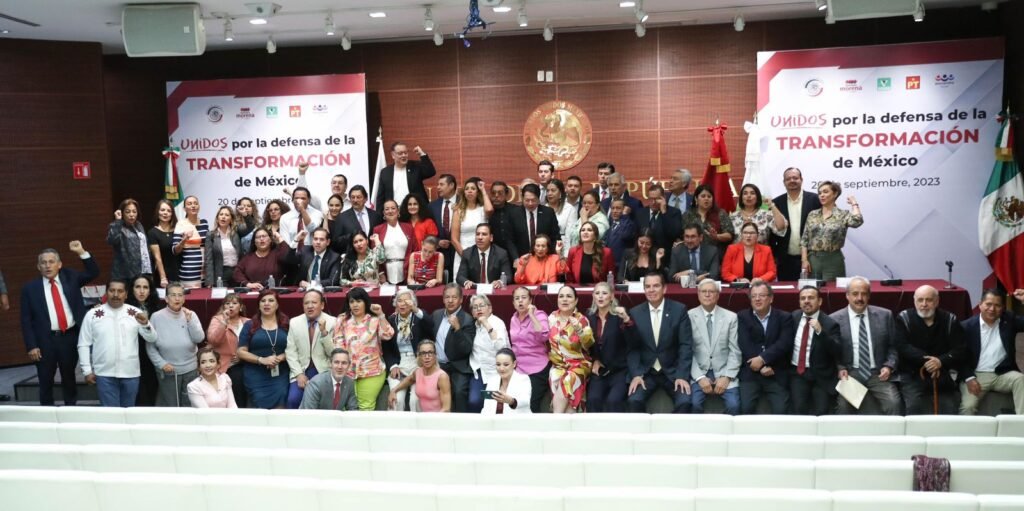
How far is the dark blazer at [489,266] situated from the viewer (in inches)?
290

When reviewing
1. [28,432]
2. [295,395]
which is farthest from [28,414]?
[295,395]

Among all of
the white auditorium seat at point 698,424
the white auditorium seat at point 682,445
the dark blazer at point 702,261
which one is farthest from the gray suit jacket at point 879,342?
the white auditorium seat at point 682,445

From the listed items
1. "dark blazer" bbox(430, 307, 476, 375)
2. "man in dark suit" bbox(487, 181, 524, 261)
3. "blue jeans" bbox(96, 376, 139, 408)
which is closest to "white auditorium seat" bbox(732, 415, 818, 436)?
"dark blazer" bbox(430, 307, 476, 375)

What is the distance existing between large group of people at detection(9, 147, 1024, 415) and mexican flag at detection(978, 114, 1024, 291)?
87.2 inches

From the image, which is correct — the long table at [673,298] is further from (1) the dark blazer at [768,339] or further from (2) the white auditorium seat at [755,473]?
(2) the white auditorium seat at [755,473]

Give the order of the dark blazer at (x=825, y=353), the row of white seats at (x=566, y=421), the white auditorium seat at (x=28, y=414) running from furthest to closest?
the dark blazer at (x=825, y=353), the white auditorium seat at (x=28, y=414), the row of white seats at (x=566, y=421)

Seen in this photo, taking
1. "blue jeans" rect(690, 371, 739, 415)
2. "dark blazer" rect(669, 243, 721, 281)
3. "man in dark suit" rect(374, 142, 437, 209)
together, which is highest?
"man in dark suit" rect(374, 142, 437, 209)

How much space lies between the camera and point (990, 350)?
5.88 meters

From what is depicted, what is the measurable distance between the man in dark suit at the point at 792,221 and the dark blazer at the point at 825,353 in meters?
1.84

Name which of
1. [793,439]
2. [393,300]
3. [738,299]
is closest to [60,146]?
[393,300]

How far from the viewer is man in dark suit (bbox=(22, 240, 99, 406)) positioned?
691cm

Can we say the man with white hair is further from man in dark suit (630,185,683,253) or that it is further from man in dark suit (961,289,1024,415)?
man in dark suit (630,185,683,253)

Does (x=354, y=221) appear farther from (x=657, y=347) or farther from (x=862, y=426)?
(x=862, y=426)

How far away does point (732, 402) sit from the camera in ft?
19.9
